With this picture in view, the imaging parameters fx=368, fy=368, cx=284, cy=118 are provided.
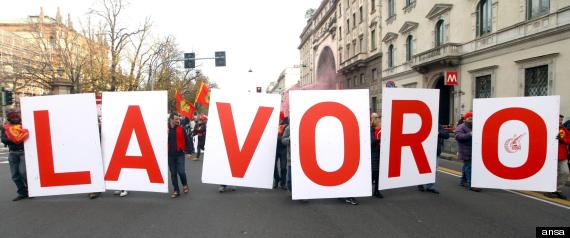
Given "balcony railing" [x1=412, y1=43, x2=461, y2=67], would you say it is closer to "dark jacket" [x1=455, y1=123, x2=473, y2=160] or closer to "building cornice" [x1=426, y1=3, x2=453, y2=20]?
"building cornice" [x1=426, y1=3, x2=453, y2=20]

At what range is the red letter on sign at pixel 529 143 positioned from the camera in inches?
247

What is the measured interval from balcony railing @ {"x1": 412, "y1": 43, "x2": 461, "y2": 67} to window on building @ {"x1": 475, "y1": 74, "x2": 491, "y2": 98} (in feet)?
6.69

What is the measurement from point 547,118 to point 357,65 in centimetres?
3410

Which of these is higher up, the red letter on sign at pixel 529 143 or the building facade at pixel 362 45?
the building facade at pixel 362 45

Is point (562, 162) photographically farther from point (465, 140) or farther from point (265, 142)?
point (265, 142)

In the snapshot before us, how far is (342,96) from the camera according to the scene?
5.89 m

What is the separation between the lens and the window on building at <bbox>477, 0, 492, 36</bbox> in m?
19.8

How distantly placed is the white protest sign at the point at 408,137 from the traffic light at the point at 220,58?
15.4 metres

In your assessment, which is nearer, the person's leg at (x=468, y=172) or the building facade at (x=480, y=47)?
the person's leg at (x=468, y=172)

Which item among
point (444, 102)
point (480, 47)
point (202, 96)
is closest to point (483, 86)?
point (480, 47)

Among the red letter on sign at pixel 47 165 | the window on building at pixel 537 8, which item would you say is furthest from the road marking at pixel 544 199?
the window on building at pixel 537 8

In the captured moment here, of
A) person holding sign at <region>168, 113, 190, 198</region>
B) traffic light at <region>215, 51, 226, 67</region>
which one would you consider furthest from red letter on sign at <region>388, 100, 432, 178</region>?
Answer: traffic light at <region>215, 51, 226, 67</region>

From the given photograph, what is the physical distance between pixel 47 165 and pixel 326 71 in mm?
57287

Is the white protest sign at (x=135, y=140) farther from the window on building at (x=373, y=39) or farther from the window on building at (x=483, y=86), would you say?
the window on building at (x=373, y=39)
